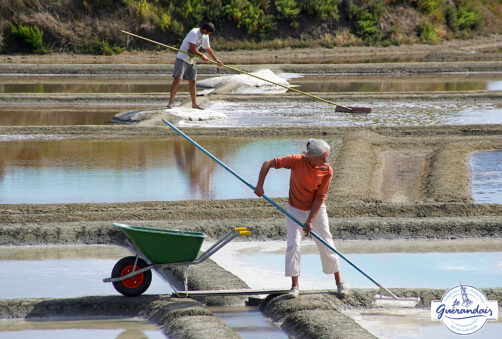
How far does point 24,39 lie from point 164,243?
80.6 ft

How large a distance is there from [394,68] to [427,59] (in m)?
3.54

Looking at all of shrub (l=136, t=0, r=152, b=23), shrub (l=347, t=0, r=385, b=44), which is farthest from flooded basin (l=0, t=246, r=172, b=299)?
shrub (l=347, t=0, r=385, b=44)

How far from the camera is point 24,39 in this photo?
2794 centimetres

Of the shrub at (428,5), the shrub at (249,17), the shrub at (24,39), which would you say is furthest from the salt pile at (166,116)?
the shrub at (428,5)

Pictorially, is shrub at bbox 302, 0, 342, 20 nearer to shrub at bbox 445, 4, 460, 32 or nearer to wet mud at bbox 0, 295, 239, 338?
shrub at bbox 445, 4, 460, 32

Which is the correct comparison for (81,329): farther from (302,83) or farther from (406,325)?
(302,83)

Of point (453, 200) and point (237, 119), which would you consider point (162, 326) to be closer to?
point (453, 200)

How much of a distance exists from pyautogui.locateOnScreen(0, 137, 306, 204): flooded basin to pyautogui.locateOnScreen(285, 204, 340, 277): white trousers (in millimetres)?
2692

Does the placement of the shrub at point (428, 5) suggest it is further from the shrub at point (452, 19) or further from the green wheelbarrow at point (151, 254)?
the green wheelbarrow at point (151, 254)

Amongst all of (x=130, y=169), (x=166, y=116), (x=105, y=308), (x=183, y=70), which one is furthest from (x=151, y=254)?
(x=183, y=70)

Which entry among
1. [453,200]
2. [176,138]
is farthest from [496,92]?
[453,200]

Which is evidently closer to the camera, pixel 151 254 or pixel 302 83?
pixel 151 254

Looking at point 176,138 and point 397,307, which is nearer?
point 397,307

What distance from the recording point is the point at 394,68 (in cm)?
2325
